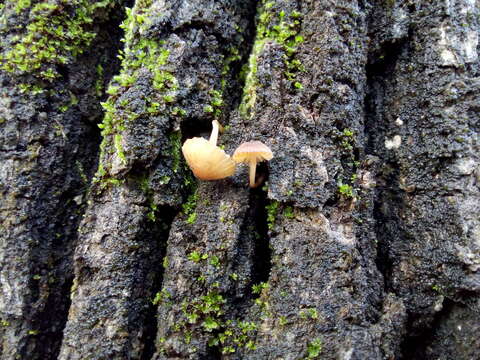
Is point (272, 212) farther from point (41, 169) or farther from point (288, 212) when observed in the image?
point (41, 169)

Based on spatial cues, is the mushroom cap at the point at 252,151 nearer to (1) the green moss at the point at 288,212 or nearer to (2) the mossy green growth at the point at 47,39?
(1) the green moss at the point at 288,212

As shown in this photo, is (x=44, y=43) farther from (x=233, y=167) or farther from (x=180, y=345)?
(x=180, y=345)

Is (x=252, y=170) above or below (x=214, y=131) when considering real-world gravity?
below

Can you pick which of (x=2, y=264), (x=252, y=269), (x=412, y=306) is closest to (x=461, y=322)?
(x=412, y=306)

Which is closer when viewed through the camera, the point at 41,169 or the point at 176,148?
the point at 176,148

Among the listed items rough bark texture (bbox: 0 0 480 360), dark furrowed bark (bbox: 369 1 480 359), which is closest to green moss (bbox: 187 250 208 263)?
rough bark texture (bbox: 0 0 480 360)

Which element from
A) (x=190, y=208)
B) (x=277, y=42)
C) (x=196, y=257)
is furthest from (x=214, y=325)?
(x=277, y=42)

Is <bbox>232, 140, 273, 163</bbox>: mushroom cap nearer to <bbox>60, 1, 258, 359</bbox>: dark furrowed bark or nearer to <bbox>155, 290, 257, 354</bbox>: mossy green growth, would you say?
<bbox>60, 1, 258, 359</bbox>: dark furrowed bark
